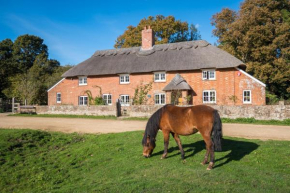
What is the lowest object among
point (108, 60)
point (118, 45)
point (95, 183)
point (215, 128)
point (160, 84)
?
point (95, 183)

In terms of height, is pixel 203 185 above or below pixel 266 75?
below

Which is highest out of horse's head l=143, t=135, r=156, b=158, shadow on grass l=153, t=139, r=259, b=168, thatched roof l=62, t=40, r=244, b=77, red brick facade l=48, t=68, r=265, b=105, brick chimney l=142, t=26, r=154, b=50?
brick chimney l=142, t=26, r=154, b=50

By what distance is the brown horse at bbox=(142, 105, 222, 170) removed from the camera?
19.5 ft

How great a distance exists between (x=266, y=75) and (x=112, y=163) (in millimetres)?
26598

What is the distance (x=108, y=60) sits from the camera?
30797 mm

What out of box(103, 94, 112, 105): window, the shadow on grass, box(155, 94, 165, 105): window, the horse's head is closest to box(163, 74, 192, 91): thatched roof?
box(155, 94, 165, 105): window

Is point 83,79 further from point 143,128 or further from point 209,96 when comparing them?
point 143,128

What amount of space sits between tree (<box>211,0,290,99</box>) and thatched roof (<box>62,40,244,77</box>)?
456 cm

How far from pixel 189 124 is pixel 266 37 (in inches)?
998

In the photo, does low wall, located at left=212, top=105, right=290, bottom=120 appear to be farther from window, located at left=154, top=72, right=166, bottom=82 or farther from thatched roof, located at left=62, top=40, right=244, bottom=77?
window, located at left=154, top=72, right=166, bottom=82

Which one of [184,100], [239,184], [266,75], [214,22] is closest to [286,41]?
[266,75]

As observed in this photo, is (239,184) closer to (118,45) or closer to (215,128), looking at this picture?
(215,128)

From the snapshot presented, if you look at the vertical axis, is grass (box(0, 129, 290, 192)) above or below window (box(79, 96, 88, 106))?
below

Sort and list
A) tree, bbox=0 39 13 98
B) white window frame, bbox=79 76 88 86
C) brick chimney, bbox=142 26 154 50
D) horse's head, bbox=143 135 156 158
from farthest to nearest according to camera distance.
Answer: tree, bbox=0 39 13 98 < brick chimney, bbox=142 26 154 50 < white window frame, bbox=79 76 88 86 < horse's head, bbox=143 135 156 158
